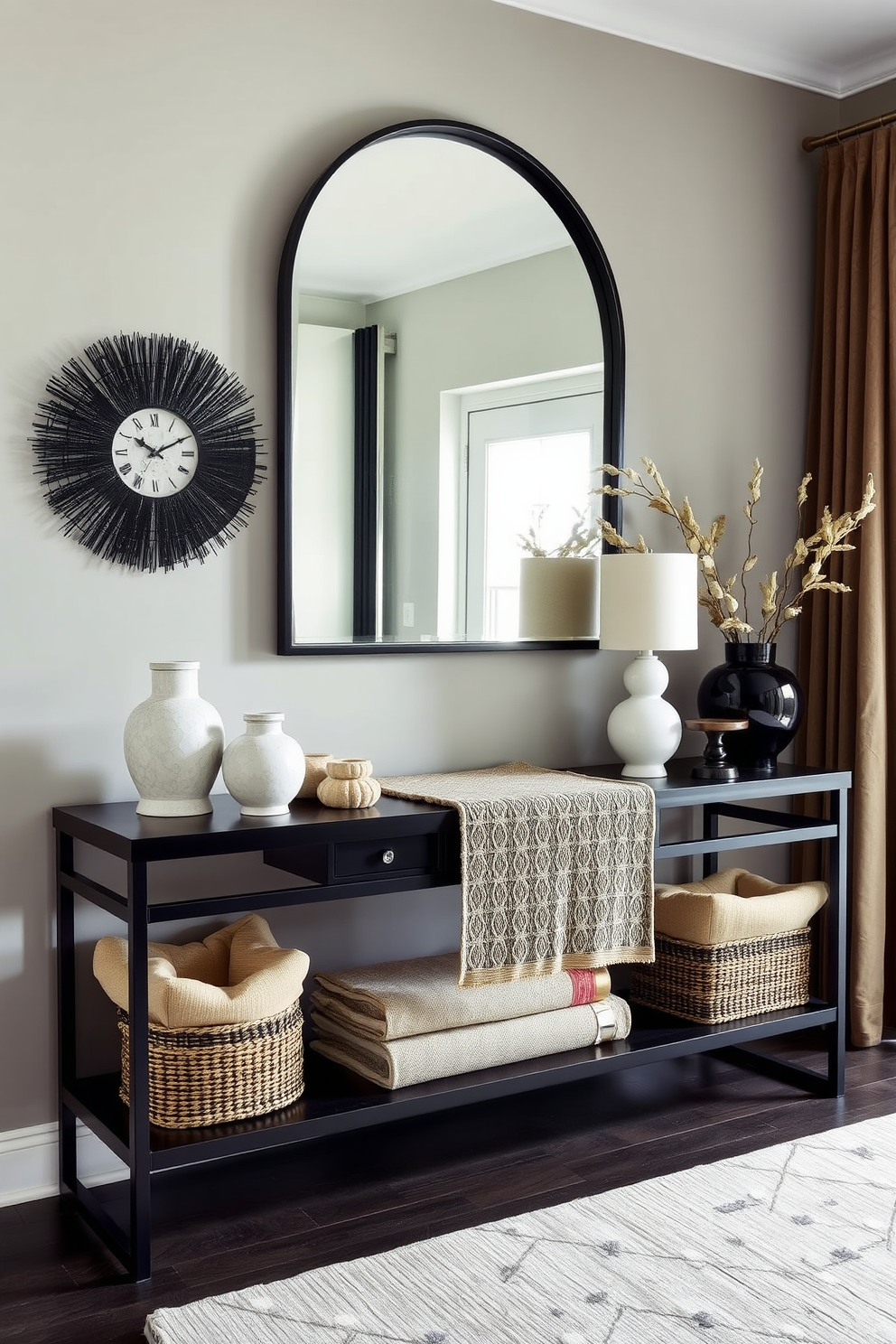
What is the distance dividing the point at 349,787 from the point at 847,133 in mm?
2320

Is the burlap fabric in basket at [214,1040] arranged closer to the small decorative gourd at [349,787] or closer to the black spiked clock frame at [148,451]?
the small decorative gourd at [349,787]

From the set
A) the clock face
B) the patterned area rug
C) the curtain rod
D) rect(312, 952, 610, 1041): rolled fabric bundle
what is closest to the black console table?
rect(312, 952, 610, 1041): rolled fabric bundle

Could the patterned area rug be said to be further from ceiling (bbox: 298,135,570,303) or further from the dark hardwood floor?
ceiling (bbox: 298,135,570,303)

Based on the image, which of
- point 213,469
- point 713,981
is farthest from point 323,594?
point 713,981

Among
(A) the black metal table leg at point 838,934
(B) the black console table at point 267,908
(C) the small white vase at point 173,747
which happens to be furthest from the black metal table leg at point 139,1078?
(A) the black metal table leg at point 838,934

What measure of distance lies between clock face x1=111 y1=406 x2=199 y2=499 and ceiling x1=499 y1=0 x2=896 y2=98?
1.34 metres

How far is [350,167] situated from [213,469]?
29.6 inches

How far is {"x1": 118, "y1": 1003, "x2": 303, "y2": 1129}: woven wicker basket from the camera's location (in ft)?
7.52

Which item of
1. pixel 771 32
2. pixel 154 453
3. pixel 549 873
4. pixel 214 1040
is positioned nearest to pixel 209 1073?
pixel 214 1040

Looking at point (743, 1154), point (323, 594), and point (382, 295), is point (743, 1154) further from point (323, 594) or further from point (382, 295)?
point (382, 295)

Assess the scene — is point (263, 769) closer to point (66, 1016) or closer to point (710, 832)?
point (66, 1016)

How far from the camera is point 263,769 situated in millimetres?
2350

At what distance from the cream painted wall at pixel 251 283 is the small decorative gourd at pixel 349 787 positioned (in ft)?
1.10

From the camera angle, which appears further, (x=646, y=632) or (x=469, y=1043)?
(x=646, y=632)
